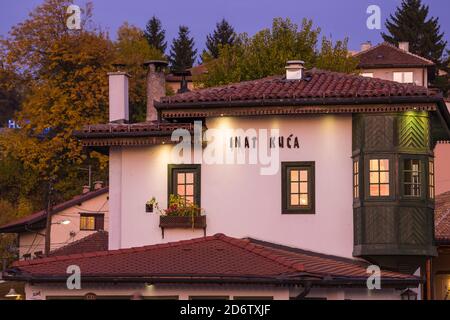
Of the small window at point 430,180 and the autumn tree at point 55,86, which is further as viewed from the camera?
the autumn tree at point 55,86

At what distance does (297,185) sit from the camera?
34000mm

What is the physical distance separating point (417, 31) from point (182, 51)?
2348cm

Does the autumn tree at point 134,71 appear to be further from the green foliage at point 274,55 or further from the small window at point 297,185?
the small window at point 297,185

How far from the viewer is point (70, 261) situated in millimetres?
31922

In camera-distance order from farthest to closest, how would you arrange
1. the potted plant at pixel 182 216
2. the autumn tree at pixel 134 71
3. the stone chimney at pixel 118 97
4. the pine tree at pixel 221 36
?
the pine tree at pixel 221 36
the autumn tree at pixel 134 71
the stone chimney at pixel 118 97
the potted plant at pixel 182 216

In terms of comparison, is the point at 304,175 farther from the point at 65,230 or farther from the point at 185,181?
the point at 65,230

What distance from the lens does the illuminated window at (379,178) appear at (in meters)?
33.0

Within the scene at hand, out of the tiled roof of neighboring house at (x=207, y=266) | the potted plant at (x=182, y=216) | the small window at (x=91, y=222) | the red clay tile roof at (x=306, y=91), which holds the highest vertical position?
the red clay tile roof at (x=306, y=91)

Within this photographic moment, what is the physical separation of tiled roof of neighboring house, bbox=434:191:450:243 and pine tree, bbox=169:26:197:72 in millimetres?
71866

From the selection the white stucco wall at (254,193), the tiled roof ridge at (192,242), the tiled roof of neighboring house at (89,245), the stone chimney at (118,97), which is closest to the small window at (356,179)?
the white stucco wall at (254,193)

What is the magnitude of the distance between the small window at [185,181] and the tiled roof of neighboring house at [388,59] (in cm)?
5286
